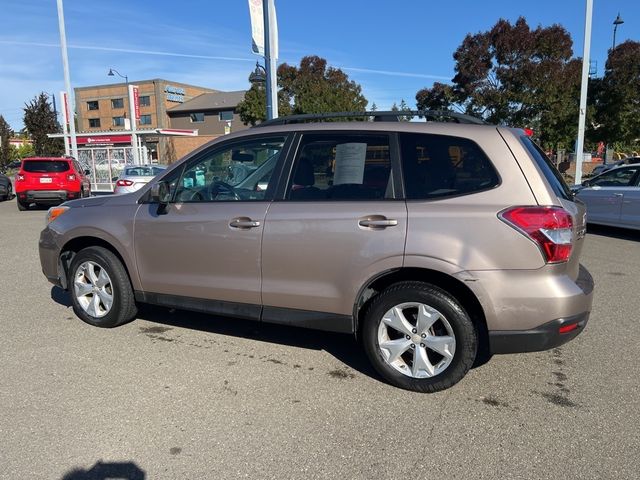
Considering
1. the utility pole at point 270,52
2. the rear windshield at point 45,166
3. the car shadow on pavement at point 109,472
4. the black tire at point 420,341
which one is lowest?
the car shadow on pavement at point 109,472

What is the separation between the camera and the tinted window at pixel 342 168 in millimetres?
3664

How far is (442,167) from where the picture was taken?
11.6 ft

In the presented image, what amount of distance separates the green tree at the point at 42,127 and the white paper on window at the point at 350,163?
43.6m

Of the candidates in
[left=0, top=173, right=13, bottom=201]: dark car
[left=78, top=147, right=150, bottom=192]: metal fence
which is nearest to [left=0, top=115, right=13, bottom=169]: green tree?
[left=78, top=147, right=150, bottom=192]: metal fence

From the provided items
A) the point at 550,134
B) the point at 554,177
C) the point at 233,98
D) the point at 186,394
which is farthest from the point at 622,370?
the point at 233,98

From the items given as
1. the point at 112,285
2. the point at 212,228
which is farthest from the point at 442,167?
the point at 112,285

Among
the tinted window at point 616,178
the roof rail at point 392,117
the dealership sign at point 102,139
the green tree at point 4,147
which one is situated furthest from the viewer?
the green tree at point 4,147

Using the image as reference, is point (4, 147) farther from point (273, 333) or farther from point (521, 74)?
point (273, 333)

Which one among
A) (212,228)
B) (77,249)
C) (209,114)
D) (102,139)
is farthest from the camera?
(209,114)

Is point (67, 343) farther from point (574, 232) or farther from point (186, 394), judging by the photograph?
point (574, 232)

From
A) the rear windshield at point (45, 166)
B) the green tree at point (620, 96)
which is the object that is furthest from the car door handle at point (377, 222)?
the green tree at point (620, 96)

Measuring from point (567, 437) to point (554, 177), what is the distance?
180cm

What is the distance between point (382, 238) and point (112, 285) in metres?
2.67

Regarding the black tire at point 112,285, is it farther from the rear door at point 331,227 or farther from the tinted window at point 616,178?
the tinted window at point 616,178
